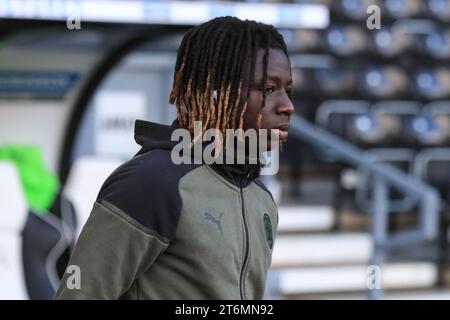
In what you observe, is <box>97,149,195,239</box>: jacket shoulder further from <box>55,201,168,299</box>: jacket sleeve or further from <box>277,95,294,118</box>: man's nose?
<box>277,95,294,118</box>: man's nose

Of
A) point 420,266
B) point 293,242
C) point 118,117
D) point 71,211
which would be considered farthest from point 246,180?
point 420,266

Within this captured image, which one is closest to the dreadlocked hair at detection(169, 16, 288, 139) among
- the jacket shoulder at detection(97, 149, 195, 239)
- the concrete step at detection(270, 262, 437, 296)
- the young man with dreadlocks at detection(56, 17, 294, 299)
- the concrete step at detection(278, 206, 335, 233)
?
the young man with dreadlocks at detection(56, 17, 294, 299)

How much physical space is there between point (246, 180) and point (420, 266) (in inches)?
182

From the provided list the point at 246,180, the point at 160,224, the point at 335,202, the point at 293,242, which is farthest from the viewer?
the point at 335,202

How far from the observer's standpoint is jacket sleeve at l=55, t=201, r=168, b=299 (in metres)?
1.40

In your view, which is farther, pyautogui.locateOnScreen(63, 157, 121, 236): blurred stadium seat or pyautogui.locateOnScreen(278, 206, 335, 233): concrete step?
pyautogui.locateOnScreen(278, 206, 335, 233): concrete step

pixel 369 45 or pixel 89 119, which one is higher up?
pixel 369 45

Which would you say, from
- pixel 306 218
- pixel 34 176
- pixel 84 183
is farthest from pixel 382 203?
pixel 34 176

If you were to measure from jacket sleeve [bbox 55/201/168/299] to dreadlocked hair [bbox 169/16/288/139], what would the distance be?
222 mm

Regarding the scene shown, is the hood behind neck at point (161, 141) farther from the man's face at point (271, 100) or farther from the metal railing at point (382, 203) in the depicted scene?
the metal railing at point (382, 203)

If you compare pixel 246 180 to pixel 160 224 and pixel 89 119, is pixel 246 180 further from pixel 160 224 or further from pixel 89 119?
pixel 89 119

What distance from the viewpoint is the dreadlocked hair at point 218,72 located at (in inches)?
58.8

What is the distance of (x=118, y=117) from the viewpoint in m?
4.65

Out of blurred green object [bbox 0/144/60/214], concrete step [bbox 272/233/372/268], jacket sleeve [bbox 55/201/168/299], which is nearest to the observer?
jacket sleeve [bbox 55/201/168/299]
